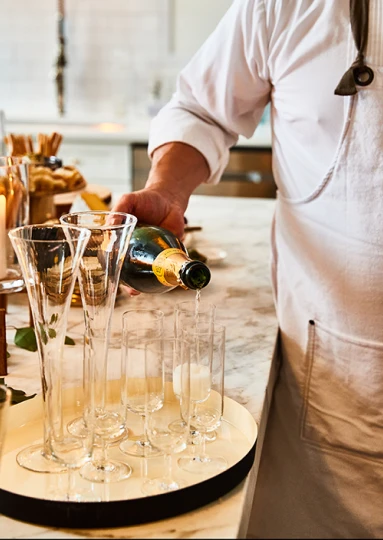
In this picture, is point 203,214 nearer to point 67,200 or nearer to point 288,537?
point 67,200

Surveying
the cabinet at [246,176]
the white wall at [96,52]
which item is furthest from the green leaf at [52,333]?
the white wall at [96,52]

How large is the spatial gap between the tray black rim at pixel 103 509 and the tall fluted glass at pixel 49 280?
0.08 meters

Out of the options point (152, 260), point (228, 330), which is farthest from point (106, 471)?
point (228, 330)

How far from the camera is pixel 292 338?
132cm

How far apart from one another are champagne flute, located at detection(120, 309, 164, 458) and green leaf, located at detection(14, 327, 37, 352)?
28 cm

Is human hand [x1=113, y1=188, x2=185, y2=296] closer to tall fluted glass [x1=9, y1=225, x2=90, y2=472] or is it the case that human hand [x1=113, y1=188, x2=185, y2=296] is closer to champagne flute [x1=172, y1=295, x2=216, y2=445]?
champagne flute [x1=172, y1=295, x2=216, y2=445]

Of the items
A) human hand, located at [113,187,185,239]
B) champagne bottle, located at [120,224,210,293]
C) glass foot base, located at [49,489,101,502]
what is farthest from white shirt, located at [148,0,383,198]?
glass foot base, located at [49,489,101,502]

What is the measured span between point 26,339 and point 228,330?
35 cm

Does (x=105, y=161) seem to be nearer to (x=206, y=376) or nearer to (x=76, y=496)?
(x=206, y=376)

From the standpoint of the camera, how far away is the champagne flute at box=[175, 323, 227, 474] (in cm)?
87

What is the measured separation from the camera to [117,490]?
756mm

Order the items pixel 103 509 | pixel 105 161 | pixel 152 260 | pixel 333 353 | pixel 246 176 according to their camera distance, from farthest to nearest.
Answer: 1. pixel 105 161
2. pixel 246 176
3. pixel 333 353
4. pixel 152 260
5. pixel 103 509

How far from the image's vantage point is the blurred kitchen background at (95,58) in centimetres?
425

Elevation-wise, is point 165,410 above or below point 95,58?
below
